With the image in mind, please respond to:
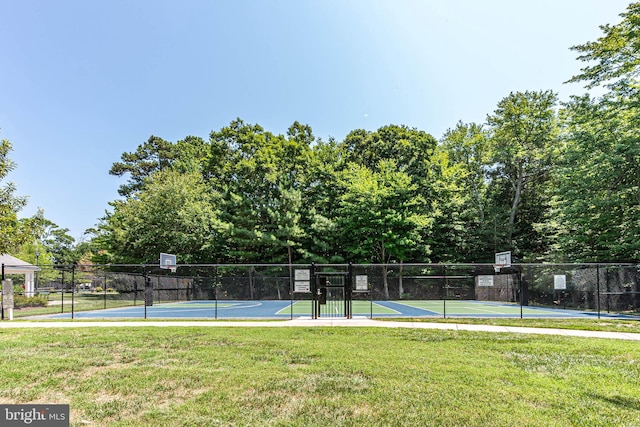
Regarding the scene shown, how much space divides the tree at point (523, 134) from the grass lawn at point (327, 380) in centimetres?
3078

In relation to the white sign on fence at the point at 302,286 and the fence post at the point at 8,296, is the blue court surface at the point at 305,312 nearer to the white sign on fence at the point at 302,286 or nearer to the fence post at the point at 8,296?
the white sign on fence at the point at 302,286

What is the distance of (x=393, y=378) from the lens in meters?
6.67

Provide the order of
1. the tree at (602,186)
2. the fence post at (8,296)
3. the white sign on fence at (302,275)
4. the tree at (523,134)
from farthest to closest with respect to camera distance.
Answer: the tree at (523,134) < the tree at (602,186) < the white sign on fence at (302,275) < the fence post at (8,296)

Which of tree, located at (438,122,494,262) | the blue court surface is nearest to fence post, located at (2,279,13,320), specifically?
the blue court surface

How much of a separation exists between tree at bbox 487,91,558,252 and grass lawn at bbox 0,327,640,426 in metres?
30.8

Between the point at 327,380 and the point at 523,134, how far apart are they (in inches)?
1497

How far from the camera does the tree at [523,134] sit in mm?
37500

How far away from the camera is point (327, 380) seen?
6.56m

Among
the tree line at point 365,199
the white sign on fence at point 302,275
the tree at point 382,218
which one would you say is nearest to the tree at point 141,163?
the tree line at point 365,199

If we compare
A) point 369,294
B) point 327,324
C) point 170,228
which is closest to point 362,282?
point 327,324

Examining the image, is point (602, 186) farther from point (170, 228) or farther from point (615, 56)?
point (170, 228)

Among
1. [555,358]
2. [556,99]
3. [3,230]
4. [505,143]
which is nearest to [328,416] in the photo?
[555,358]

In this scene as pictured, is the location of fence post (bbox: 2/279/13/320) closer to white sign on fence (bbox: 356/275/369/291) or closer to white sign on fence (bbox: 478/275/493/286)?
white sign on fence (bbox: 356/275/369/291)

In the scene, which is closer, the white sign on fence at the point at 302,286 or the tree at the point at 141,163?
the white sign on fence at the point at 302,286
